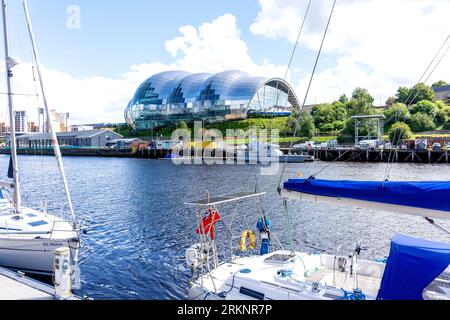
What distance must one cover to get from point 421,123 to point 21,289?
288 feet

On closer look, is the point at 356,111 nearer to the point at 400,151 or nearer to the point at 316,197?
the point at 400,151

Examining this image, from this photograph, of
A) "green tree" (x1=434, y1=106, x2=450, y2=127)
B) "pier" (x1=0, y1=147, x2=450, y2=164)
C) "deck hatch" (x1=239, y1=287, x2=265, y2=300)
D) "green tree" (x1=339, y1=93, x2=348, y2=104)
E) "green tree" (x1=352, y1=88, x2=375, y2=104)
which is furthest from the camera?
"green tree" (x1=339, y1=93, x2=348, y2=104)

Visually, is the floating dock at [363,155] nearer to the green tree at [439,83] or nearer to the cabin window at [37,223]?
the cabin window at [37,223]

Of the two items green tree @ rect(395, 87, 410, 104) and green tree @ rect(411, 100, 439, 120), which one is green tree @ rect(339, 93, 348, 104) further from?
green tree @ rect(411, 100, 439, 120)

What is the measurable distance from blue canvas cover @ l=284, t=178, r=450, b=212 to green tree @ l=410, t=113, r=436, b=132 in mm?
83636

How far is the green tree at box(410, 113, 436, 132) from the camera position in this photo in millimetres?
82125

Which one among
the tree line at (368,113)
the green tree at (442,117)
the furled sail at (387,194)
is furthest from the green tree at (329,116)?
the furled sail at (387,194)

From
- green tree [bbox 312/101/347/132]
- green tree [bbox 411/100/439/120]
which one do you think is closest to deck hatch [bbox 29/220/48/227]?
green tree [bbox 312/101/347/132]

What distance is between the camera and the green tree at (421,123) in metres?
82.1

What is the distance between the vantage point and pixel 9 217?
1505 centimetres

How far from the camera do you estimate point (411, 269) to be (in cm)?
705

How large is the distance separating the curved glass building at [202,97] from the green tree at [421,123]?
120 ft
